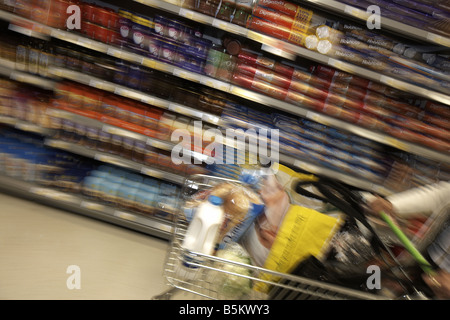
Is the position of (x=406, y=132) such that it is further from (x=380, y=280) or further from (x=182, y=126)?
(x=182, y=126)

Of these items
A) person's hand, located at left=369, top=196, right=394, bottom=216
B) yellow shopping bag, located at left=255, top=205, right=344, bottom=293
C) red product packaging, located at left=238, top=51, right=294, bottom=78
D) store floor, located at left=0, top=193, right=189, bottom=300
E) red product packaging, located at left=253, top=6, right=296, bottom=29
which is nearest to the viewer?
yellow shopping bag, located at left=255, top=205, right=344, bottom=293

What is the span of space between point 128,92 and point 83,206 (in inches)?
33.0

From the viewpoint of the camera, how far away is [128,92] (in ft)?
6.40

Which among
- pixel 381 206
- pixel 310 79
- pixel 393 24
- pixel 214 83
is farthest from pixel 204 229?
pixel 393 24

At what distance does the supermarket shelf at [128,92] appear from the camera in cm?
193

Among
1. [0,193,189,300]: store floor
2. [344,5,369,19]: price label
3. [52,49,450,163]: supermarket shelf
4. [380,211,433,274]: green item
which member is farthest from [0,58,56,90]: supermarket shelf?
[380,211,433,274]: green item

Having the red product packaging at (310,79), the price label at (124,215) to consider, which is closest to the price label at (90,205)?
the price label at (124,215)

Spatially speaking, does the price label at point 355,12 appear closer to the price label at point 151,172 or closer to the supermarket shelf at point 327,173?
the supermarket shelf at point 327,173

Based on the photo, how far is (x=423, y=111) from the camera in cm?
196

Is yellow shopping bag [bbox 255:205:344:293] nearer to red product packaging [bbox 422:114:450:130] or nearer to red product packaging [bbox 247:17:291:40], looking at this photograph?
red product packaging [bbox 247:17:291:40]

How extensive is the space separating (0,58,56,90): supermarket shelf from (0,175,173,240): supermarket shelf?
68 centimetres

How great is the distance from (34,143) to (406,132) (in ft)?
8.44

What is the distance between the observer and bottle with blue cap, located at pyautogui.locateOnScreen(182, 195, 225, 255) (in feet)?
3.34

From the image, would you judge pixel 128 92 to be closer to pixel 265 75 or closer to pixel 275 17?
pixel 265 75
